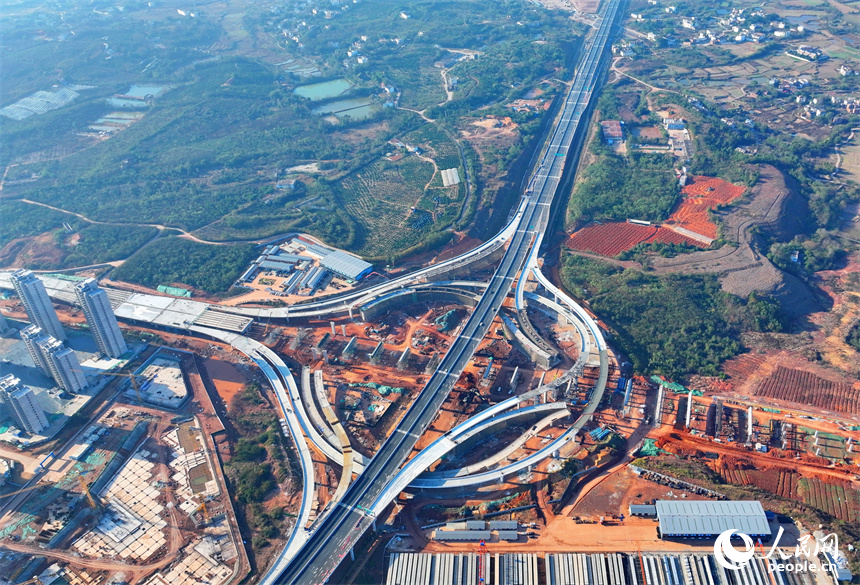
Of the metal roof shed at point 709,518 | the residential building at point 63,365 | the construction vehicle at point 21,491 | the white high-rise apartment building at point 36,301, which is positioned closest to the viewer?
the metal roof shed at point 709,518

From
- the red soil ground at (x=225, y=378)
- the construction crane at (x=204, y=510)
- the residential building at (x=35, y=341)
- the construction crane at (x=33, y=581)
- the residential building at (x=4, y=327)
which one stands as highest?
the residential building at (x=35, y=341)

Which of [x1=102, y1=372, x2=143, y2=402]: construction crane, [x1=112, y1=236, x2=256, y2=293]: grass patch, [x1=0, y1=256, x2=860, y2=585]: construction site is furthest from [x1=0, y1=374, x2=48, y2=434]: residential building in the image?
[x1=112, y1=236, x2=256, y2=293]: grass patch

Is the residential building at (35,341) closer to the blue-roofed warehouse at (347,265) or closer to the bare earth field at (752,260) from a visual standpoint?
the blue-roofed warehouse at (347,265)

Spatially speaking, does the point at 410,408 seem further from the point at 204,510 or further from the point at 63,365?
the point at 63,365

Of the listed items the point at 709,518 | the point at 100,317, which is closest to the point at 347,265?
the point at 100,317

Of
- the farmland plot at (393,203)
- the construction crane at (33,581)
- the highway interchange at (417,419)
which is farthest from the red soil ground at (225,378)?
the farmland plot at (393,203)

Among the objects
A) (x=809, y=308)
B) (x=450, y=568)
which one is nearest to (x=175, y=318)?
(x=450, y=568)

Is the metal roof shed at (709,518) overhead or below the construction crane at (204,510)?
below

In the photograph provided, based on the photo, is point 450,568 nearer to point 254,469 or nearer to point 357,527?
point 357,527
